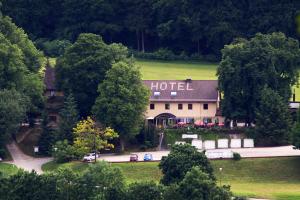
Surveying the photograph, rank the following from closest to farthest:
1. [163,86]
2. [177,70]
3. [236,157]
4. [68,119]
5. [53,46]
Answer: [236,157], [68,119], [163,86], [177,70], [53,46]

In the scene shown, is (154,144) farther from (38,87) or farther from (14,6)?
(14,6)

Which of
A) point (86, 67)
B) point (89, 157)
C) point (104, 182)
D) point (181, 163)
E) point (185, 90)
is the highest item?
point (86, 67)

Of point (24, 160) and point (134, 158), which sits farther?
point (24, 160)

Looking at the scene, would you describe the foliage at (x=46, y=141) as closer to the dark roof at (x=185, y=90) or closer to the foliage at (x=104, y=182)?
the dark roof at (x=185, y=90)

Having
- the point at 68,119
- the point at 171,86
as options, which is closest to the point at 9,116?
the point at 68,119

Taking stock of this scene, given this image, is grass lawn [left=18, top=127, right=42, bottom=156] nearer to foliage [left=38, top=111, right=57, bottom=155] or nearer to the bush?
foliage [left=38, top=111, right=57, bottom=155]

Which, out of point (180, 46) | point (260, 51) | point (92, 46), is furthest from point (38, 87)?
point (180, 46)

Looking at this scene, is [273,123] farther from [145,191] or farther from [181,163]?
[145,191]
